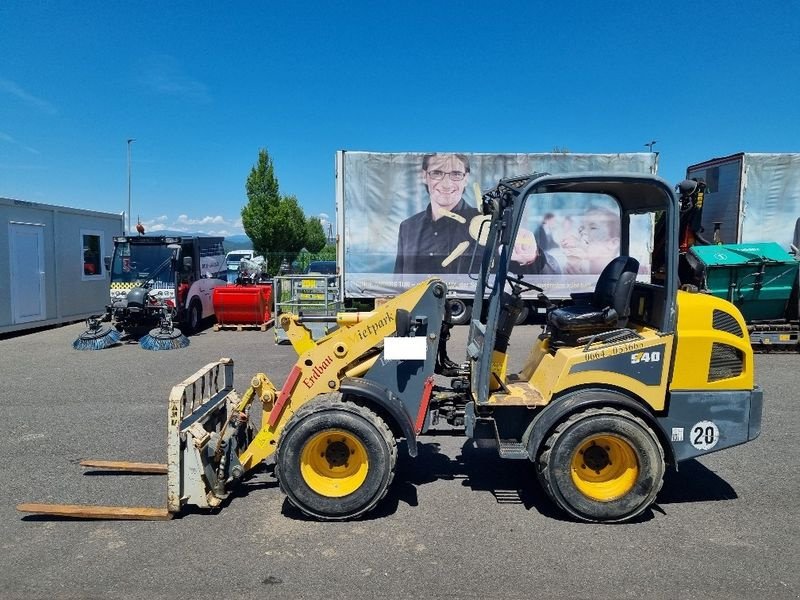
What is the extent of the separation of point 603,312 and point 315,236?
61197 mm

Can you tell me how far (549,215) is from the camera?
1367 centimetres

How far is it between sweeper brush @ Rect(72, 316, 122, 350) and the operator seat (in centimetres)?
1028

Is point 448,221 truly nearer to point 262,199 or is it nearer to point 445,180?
point 445,180

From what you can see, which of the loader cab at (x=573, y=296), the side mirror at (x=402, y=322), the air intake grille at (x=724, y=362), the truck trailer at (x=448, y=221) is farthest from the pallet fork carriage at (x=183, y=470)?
the truck trailer at (x=448, y=221)

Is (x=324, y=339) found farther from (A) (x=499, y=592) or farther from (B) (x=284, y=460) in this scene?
(A) (x=499, y=592)

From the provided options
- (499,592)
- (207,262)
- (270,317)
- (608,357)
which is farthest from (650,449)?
(207,262)

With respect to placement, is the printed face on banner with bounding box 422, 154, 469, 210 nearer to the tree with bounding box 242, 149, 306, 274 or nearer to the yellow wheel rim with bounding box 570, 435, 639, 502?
the yellow wheel rim with bounding box 570, 435, 639, 502

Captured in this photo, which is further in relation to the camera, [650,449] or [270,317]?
[270,317]

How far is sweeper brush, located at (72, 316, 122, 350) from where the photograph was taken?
460 inches

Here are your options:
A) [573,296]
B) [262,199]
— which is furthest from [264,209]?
[573,296]

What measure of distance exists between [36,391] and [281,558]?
6.41 meters

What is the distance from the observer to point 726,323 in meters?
4.29

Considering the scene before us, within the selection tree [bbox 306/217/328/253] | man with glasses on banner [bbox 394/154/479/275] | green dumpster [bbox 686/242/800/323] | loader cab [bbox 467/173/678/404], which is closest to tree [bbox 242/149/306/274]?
tree [bbox 306/217/328/253]

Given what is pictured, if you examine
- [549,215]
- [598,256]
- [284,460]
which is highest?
[549,215]
